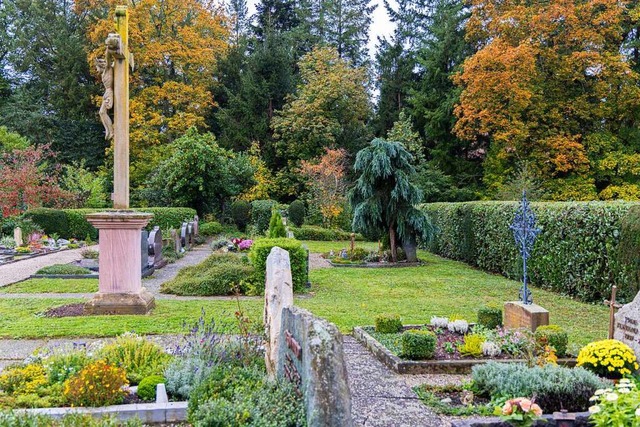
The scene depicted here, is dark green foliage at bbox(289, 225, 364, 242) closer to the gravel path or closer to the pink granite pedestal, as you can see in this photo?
the gravel path

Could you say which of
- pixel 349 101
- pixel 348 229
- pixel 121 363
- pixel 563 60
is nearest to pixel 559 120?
pixel 563 60

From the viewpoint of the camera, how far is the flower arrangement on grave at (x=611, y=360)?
16.3 ft

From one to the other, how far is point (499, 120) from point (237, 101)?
59.0ft

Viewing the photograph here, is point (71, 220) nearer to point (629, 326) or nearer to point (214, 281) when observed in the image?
point (214, 281)

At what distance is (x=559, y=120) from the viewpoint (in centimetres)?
2278

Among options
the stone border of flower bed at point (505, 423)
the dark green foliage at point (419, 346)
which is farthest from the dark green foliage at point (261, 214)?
the stone border of flower bed at point (505, 423)

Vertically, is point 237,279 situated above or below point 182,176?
below

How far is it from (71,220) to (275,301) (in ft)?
68.2

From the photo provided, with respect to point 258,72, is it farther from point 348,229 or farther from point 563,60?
point 563,60

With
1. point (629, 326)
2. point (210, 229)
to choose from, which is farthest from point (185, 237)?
point (629, 326)

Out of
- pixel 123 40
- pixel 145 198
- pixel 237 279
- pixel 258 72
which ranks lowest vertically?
pixel 237 279

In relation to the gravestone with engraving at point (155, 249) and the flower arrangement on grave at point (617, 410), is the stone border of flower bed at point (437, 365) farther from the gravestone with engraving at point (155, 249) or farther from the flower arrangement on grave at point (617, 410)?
the gravestone with engraving at point (155, 249)

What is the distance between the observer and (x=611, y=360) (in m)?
4.98

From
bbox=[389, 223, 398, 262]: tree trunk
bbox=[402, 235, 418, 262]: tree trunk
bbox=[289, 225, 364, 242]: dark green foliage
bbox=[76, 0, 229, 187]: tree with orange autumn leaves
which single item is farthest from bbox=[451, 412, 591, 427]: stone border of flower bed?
bbox=[76, 0, 229, 187]: tree with orange autumn leaves
